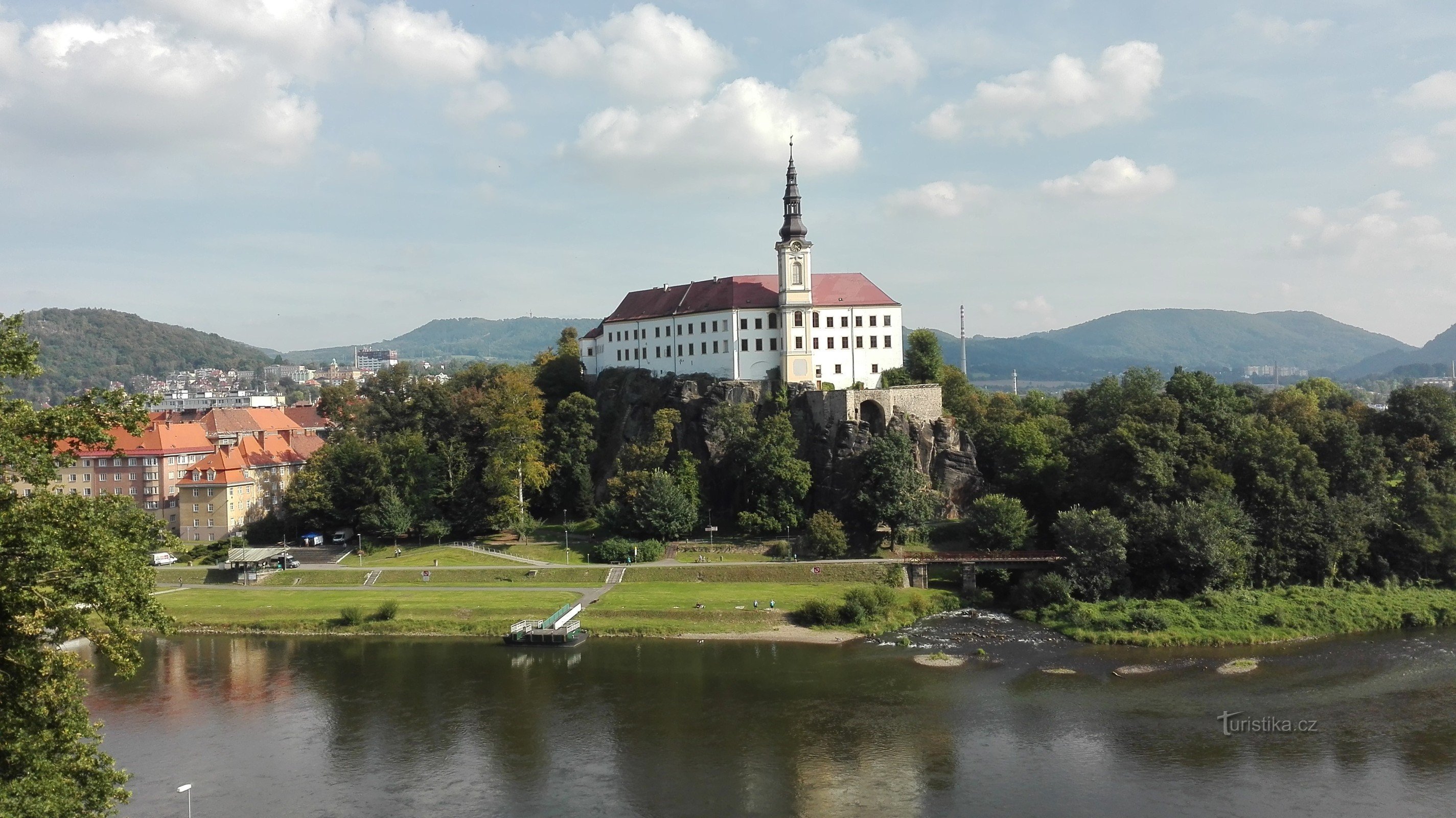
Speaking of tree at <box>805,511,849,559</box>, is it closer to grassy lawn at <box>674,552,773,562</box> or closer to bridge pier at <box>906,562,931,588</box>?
grassy lawn at <box>674,552,773,562</box>

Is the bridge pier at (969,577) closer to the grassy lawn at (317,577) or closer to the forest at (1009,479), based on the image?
the forest at (1009,479)

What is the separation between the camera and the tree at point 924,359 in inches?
3231

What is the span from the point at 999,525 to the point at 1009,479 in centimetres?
847

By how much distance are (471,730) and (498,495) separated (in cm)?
3377

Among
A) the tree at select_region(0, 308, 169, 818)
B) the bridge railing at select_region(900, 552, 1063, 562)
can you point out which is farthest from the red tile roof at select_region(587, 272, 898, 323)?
the tree at select_region(0, 308, 169, 818)

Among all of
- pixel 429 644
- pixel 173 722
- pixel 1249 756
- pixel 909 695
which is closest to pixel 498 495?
pixel 429 644

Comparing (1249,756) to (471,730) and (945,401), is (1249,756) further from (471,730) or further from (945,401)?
(945,401)

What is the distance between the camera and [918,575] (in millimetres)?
63500

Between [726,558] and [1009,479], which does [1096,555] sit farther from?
[726,558]

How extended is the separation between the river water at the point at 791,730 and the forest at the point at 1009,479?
777cm

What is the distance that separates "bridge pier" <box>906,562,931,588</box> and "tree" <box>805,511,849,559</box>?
14.4ft

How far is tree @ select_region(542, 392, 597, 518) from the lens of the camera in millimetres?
76750

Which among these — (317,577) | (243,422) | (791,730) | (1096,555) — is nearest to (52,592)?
(791,730)

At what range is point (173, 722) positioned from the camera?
42.2 m
